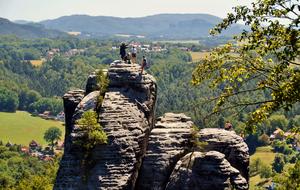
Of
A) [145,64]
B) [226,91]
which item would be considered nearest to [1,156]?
[145,64]

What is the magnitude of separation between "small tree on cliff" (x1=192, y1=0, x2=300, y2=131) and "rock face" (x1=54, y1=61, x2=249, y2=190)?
7.56m

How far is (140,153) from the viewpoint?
114ft

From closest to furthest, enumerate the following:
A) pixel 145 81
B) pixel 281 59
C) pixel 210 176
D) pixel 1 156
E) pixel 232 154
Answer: pixel 281 59
pixel 210 176
pixel 232 154
pixel 145 81
pixel 1 156

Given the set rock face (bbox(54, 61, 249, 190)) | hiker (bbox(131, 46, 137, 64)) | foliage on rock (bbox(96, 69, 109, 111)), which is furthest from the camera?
hiker (bbox(131, 46, 137, 64))

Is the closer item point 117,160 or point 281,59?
point 281,59

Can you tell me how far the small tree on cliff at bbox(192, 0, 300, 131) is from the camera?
73.4 ft

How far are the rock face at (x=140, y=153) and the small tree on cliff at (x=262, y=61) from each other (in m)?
7.56

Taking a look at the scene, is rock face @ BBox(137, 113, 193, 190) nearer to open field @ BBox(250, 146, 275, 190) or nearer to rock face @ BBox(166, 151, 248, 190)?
rock face @ BBox(166, 151, 248, 190)

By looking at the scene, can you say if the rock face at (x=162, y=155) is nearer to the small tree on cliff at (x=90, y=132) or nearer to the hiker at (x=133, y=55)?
the small tree on cliff at (x=90, y=132)

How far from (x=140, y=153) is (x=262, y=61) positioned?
13265 millimetres

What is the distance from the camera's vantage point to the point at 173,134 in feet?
114

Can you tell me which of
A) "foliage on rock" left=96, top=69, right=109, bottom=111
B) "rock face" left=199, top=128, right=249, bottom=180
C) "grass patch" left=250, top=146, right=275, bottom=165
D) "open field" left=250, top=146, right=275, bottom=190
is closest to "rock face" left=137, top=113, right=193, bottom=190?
"rock face" left=199, top=128, right=249, bottom=180

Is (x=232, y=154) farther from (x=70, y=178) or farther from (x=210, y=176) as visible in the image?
(x=70, y=178)

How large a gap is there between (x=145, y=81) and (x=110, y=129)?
5663 mm
